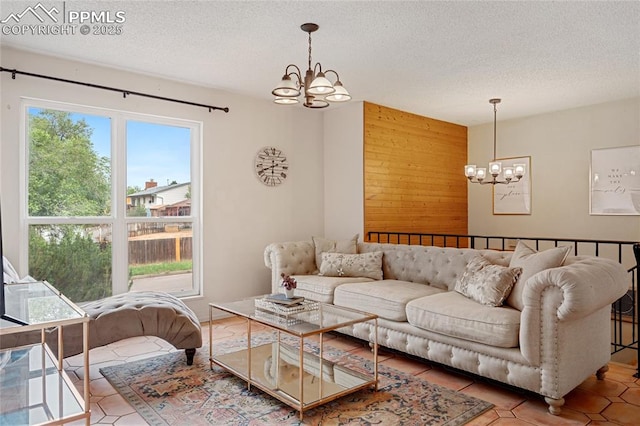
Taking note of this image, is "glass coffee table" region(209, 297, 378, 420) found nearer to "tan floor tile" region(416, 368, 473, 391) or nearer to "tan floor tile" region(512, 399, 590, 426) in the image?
"tan floor tile" region(416, 368, 473, 391)

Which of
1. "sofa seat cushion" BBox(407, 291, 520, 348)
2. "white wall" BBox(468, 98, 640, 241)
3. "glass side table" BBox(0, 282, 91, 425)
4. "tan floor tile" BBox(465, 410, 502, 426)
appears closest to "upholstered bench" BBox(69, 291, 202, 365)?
"glass side table" BBox(0, 282, 91, 425)

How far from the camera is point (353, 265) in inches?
169

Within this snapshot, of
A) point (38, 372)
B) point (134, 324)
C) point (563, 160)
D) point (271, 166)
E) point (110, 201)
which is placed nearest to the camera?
point (38, 372)

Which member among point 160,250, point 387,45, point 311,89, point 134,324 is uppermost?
point 387,45

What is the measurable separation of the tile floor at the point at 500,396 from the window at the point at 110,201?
2.96 ft

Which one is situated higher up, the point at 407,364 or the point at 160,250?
the point at 160,250

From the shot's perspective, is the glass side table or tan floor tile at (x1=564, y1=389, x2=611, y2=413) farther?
tan floor tile at (x1=564, y1=389, x2=611, y2=413)

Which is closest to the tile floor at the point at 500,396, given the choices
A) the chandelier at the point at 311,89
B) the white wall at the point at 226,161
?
the white wall at the point at 226,161

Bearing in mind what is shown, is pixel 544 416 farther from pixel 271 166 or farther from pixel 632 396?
pixel 271 166

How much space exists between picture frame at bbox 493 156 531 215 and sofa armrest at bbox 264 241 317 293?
10.6 ft

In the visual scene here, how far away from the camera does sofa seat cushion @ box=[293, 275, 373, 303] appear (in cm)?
397

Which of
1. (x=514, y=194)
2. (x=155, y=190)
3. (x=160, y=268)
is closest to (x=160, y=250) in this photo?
(x=160, y=268)

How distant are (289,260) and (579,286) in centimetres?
281

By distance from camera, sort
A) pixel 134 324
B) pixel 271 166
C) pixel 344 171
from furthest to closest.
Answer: pixel 344 171 → pixel 271 166 → pixel 134 324
